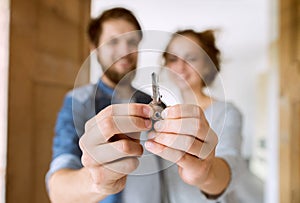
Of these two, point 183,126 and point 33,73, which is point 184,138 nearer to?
point 183,126

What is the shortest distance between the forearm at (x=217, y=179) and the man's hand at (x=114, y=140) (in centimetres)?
8

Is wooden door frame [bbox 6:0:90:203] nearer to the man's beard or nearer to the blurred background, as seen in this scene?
the blurred background

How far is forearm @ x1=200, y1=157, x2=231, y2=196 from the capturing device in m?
0.23

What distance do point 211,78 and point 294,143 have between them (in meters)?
0.42

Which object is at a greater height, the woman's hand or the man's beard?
the man's beard

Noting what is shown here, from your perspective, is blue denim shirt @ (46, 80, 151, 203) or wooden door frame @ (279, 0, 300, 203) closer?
blue denim shirt @ (46, 80, 151, 203)

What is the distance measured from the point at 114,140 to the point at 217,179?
109mm

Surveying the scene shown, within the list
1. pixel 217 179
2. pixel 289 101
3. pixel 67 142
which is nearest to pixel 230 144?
pixel 217 179

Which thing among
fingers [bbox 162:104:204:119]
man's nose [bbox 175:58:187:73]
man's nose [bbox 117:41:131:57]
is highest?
man's nose [bbox 117:41:131:57]

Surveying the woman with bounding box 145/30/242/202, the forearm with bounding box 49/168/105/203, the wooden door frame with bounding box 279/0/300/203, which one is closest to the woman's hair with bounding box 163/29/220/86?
the woman with bounding box 145/30/242/202

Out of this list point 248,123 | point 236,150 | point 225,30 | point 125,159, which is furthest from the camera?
point 248,123

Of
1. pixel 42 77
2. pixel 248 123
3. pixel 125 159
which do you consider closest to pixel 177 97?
pixel 125 159

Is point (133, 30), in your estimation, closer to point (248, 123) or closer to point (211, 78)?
point (211, 78)

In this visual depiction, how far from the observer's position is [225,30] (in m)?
0.43
